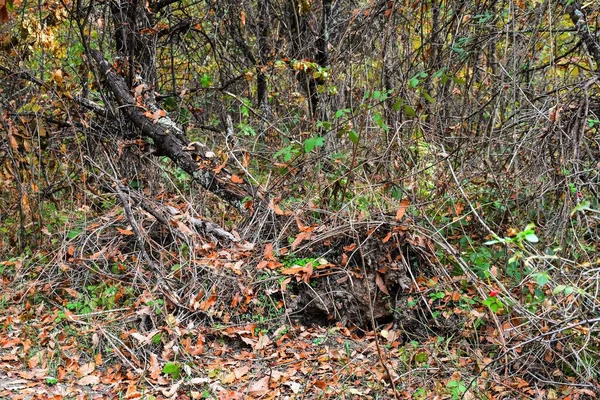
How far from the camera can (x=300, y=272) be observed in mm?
4480

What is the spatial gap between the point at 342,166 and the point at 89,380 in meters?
2.81

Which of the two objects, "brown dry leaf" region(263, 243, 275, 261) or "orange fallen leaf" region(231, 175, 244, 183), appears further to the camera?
"orange fallen leaf" region(231, 175, 244, 183)

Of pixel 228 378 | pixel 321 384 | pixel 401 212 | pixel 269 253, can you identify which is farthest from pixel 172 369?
pixel 401 212

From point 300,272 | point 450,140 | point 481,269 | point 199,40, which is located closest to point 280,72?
point 199,40

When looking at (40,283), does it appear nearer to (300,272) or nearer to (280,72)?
(300,272)

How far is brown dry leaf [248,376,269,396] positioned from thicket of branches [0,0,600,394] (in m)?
0.73

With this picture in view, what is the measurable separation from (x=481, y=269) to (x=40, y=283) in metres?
3.70

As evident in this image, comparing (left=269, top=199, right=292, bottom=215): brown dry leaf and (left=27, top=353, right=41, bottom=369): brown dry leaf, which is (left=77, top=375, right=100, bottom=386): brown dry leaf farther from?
(left=269, top=199, right=292, bottom=215): brown dry leaf

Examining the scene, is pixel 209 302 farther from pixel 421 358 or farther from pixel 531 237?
pixel 531 237

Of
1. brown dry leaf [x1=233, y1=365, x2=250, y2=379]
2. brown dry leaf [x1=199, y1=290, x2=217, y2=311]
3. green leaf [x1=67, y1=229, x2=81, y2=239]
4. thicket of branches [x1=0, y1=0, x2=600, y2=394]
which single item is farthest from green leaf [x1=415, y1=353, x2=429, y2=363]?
green leaf [x1=67, y1=229, x2=81, y2=239]

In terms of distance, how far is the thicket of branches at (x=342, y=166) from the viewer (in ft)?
13.1

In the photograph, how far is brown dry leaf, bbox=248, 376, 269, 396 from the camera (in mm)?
3633

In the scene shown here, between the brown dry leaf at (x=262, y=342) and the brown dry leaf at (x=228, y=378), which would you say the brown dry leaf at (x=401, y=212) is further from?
the brown dry leaf at (x=228, y=378)

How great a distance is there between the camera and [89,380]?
3.73 m
